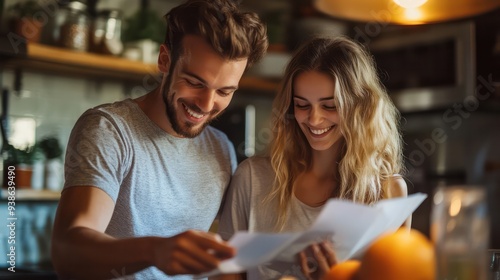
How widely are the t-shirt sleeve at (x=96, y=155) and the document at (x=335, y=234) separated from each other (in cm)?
36

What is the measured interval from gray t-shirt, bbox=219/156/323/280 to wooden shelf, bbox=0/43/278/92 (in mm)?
1440

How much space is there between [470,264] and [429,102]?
2.58 m

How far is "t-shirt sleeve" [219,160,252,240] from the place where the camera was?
5.09ft

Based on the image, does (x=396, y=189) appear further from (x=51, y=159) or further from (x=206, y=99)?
(x=51, y=159)

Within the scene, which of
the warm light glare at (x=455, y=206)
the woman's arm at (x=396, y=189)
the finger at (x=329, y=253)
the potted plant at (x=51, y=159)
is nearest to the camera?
the warm light glare at (x=455, y=206)

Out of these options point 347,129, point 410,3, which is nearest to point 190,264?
point 347,129

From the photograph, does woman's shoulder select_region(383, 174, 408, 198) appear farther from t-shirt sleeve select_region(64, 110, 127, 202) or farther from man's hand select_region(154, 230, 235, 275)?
man's hand select_region(154, 230, 235, 275)

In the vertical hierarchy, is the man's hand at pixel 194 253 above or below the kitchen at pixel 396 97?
below

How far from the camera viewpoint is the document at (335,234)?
865mm

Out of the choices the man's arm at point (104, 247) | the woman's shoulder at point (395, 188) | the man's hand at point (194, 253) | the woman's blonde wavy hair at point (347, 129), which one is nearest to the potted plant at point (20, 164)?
the woman's blonde wavy hair at point (347, 129)

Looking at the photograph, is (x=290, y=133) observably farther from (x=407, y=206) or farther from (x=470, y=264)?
(x=470, y=264)

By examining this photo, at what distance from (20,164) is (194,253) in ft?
6.81

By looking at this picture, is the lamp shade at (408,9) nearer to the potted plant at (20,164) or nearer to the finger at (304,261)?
the finger at (304,261)

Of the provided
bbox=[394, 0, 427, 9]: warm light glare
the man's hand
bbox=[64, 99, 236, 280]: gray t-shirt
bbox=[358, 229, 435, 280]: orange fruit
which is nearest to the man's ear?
bbox=[64, 99, 236, 280]: gray t-shirt
